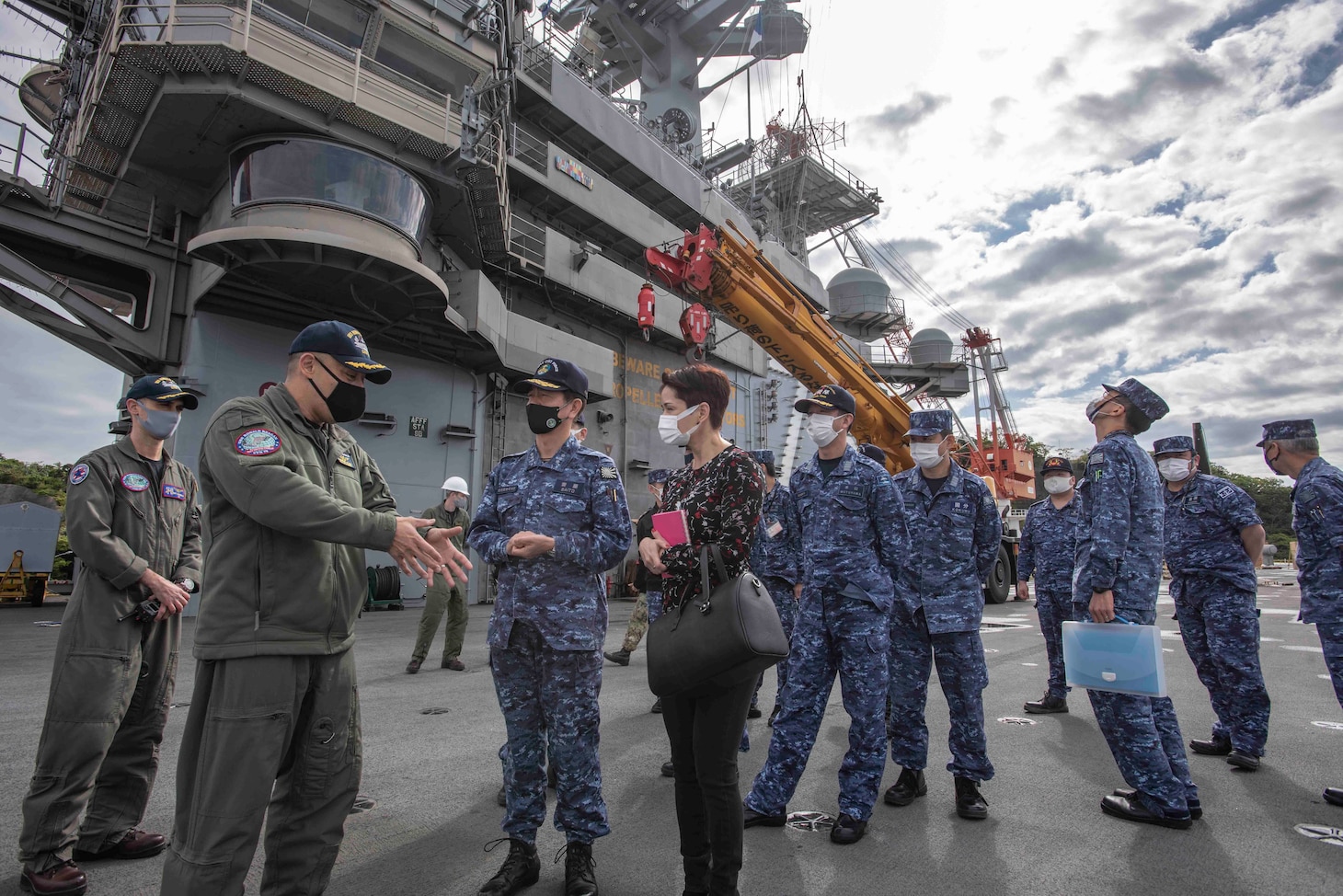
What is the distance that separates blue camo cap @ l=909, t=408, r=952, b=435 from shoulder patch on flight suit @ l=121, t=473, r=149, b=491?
155 inches

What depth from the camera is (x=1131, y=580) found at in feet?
10.8

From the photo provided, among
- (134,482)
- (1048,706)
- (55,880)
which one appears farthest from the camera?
(1048,706)

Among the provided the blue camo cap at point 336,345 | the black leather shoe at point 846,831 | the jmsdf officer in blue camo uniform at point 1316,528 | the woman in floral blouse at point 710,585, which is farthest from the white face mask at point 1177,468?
the blue camo cap at point 336,345

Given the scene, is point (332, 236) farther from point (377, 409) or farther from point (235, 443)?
point (235, 443)

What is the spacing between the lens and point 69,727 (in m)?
2.55

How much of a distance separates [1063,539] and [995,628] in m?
5.08

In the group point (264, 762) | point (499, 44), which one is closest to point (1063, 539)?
point (264, 762)

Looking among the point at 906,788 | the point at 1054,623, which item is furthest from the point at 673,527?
the point at 1054,623

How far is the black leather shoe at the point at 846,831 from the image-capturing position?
9.43 feet

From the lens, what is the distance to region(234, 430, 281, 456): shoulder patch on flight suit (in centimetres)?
192

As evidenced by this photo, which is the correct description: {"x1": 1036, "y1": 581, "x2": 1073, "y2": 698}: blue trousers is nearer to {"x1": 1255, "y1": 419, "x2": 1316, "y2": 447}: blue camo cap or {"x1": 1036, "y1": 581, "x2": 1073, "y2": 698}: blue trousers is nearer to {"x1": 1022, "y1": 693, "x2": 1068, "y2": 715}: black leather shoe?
{"x1": 1022, "y1": 693, "x2": 1068, "y2": 715}: black leather shoe

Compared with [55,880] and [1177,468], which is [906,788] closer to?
[1177,468]

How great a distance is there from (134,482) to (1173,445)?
6.41m

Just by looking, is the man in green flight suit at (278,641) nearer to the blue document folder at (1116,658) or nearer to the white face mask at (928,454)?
the white face mask at (928,454)
